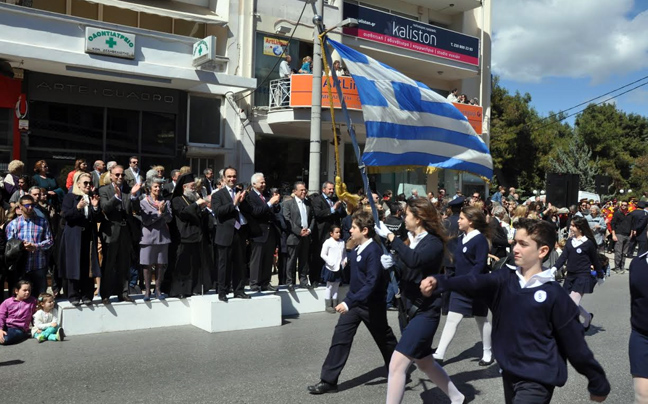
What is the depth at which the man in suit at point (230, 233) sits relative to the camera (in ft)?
28.7

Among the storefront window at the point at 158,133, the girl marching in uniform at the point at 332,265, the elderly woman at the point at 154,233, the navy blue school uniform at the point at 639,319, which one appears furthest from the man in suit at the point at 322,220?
the storefront window at the point at 158,133

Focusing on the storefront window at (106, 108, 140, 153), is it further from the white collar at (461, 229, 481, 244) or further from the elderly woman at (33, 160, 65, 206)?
the white collar at (461, 229, 481, 244)

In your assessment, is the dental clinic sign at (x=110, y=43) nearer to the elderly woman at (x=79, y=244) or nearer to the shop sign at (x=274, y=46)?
the shop sign at (x=274, y=46)

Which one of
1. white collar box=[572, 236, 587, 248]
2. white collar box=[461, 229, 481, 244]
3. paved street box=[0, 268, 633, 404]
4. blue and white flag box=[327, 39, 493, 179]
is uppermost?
blue and white flag box=[327, 39, 493, 179]

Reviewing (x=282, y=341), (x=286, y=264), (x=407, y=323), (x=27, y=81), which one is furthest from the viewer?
(x=27, y=81)

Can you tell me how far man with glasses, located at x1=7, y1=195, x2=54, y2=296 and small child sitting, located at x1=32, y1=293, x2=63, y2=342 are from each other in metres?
0.36

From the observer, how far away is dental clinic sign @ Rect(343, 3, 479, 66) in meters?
21.9

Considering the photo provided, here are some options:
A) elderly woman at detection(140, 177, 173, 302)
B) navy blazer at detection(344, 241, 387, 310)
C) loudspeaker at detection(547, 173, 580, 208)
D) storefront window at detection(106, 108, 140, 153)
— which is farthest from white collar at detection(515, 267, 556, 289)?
storefront window at detection(106, 108, 140, 153)

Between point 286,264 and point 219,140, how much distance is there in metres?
9.57

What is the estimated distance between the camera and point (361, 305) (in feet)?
19.8

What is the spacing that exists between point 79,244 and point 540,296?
647 centimetres

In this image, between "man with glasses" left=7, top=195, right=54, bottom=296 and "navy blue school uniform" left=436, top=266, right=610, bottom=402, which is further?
"man with glasses" left=7, top=195, right=54, bottom=296

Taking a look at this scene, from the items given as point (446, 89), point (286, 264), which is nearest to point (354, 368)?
point (286, 264)

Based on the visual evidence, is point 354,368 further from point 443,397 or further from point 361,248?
point 361,248
